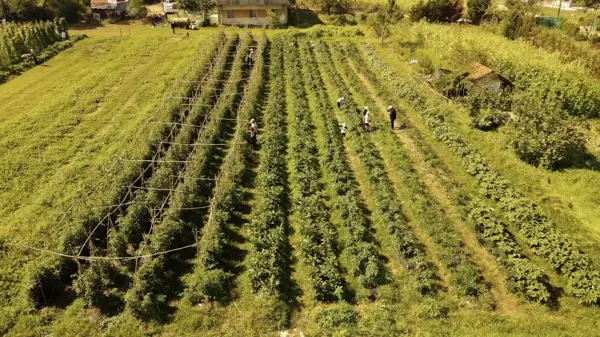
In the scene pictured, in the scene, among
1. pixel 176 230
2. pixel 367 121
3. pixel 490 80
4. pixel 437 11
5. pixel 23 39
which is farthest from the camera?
pixel 437 11

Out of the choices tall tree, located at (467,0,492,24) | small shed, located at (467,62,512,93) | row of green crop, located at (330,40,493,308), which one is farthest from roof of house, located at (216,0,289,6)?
row of green crop, located at (330,40,493,308)

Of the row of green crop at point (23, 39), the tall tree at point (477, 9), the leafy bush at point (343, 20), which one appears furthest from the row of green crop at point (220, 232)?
the tall tree at point (477, 9)

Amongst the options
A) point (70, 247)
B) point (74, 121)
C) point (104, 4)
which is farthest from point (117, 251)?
point (104, 4)

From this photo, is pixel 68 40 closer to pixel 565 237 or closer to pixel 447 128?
pixel 447 128

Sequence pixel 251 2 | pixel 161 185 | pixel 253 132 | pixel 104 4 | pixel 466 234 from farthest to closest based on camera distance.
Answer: pixel 104 4 < pixel 251 2 < pixel 253 132 < pixel 161 185 < pixel 466 234

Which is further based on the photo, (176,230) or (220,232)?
(220,232)

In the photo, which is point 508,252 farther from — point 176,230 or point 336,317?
point 176,230

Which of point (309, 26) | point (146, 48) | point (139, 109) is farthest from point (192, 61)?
point (309, 26)
